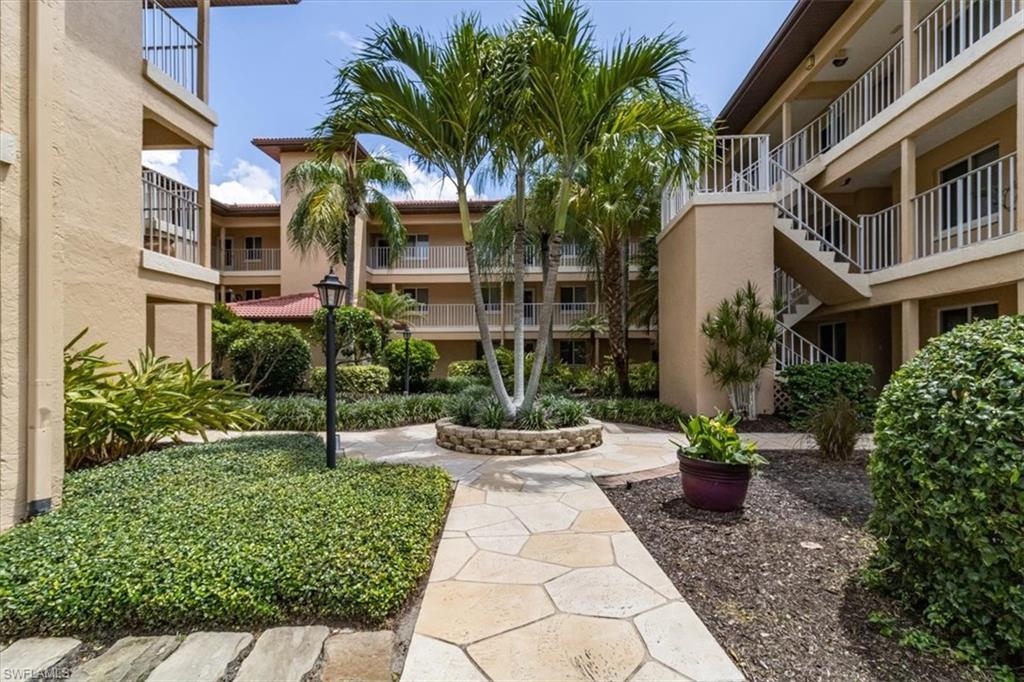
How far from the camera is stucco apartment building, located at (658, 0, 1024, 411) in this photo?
24.1ft

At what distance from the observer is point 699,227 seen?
8.62 meters

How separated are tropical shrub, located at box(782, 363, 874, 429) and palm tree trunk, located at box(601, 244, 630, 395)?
159 inches

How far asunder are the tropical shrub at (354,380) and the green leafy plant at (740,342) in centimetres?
800

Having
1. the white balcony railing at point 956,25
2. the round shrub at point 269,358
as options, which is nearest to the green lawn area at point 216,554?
the round shrub at point 269,358

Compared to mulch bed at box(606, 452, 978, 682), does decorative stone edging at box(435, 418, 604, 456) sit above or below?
above

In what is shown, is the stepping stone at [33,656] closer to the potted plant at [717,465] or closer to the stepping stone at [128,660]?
the stepping stone at [128,660]

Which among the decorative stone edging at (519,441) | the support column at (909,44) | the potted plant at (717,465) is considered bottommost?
the decorative stone edging at (519,441)

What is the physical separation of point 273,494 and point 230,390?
4222mm

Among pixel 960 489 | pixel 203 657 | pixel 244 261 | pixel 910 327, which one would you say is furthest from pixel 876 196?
pixel 244 261

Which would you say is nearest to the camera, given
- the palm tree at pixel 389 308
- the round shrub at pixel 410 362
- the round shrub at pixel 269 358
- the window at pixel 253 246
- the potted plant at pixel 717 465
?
the potted plant at pixel 717 465

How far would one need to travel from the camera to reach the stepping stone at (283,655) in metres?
2.28

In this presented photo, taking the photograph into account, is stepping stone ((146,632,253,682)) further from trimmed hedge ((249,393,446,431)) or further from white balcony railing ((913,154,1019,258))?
white balcony railing ((913,154,1019,258))

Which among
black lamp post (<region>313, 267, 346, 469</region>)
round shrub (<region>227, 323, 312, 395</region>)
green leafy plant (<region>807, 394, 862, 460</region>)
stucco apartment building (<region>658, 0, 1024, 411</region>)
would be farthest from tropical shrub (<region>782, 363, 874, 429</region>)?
round shrub (<region>227, 323, 312, 395</region>)

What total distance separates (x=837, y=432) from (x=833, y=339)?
326 inches
